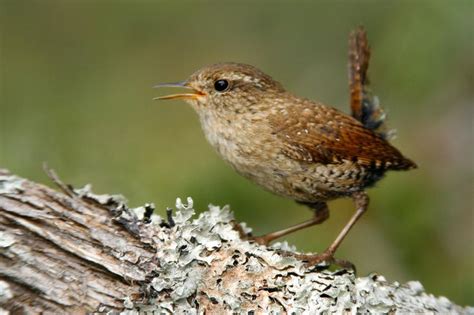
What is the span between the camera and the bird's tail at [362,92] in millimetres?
4234

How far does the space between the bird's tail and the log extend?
1388mm

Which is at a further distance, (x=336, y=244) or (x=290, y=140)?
(x=290, y=140)

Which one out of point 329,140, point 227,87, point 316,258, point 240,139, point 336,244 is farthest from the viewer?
point 227,87

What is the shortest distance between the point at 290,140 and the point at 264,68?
3.31m

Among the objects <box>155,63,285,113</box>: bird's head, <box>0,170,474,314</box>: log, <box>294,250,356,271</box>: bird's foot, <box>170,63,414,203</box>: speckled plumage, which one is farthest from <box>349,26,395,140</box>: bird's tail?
<box>0,170,474,314</box>: log

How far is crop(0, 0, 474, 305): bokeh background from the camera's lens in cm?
491

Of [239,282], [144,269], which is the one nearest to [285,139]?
[239,282]

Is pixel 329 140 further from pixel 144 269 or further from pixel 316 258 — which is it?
pixel 144 269

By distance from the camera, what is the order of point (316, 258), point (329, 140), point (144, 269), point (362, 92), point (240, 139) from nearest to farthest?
1. point (144, 269)
2. point (316, 258)
3. point (240, 139)
4. point (329, 140)
5. point (362, 92)

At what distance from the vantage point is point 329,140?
3.82m

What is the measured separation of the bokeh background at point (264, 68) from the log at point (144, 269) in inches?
65.1

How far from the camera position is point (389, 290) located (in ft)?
10.3

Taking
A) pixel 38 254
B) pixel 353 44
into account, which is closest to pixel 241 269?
pixel 38 254

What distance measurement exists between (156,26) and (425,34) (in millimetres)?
3171
